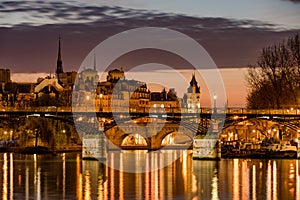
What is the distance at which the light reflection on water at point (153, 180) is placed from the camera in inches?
2520

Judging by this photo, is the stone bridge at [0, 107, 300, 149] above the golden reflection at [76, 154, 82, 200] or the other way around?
above

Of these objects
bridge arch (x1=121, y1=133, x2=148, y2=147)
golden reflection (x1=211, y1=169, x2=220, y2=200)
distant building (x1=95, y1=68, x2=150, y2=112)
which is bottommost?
golden reflection (x1=211, y1=169, x2=220, y2=200)

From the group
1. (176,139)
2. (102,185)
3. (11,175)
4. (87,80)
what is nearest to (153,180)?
(102,185)

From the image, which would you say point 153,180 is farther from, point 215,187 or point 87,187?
point 87,187

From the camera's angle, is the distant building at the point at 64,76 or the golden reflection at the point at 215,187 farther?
the distant building at the point at 64,76

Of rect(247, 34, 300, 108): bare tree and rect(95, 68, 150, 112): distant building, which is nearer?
rect(247, 34, 300, 108): bare tree

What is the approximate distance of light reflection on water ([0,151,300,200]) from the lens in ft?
210

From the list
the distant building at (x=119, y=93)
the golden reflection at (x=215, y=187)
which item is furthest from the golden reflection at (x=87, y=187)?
the distant building at (x=119, y=93)

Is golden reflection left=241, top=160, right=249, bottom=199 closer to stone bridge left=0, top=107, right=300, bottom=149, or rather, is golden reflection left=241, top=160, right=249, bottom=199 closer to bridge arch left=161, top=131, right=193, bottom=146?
stone bridge left=0, top=107, right=300, bottom=149

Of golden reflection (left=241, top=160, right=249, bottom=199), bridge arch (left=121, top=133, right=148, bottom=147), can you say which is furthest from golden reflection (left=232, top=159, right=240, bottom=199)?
bridge arch (left=121, top=133, right=148, bottom=147)

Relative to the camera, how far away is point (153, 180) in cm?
7362

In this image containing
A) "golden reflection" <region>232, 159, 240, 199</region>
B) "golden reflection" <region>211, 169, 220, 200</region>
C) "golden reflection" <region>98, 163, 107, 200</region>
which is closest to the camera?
"golden reflection" <region>98, 163, 107, 200</region>

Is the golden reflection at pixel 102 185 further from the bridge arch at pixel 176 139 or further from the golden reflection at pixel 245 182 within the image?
the bridge arch at pixel 176 139

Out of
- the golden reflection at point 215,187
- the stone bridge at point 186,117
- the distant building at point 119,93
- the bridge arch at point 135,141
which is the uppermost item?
the distant building at point 119,93
